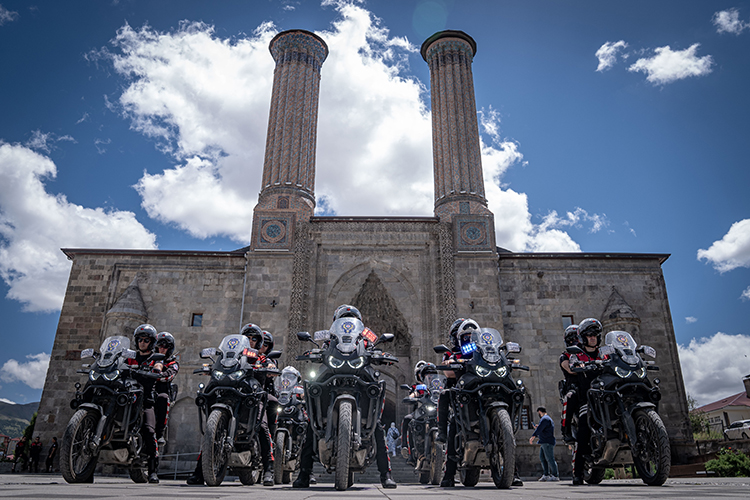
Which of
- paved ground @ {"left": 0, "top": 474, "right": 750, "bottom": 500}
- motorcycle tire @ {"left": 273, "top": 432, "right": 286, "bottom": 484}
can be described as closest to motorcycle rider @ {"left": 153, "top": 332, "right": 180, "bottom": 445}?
motorcycle tire @ {"left": 273, "top": 432, "right": 286, "bottom": 484}

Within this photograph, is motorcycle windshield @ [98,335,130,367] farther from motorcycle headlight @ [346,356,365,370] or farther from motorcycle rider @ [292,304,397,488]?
motorcycle headlight @ [346,356,365,370]

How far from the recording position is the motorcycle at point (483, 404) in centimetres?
520

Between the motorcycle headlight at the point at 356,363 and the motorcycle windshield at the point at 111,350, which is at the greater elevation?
the motorcycle windshield at the point at 111,350

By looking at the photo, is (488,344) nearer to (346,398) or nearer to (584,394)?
(584,394)

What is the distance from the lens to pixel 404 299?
1597cm

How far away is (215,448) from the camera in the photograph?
5.29m

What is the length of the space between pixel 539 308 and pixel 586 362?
10584 millimetres

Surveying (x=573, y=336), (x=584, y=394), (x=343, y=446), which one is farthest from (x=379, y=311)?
(x=343, y=446)

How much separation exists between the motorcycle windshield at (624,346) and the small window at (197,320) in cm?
1332

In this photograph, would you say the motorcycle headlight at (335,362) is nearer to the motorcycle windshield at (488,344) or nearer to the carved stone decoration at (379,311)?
the motorcycle windshield at (488,344)

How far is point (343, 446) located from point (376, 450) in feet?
3.57

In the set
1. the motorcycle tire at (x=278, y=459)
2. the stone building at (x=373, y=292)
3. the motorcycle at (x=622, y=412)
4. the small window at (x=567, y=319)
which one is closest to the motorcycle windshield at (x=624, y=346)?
the motorcycle at (x=622, y=412)

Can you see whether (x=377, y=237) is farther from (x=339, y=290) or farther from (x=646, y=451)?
(x=646, y=451)

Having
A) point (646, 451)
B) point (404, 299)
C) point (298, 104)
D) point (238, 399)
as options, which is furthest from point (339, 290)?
point (646, 451)
